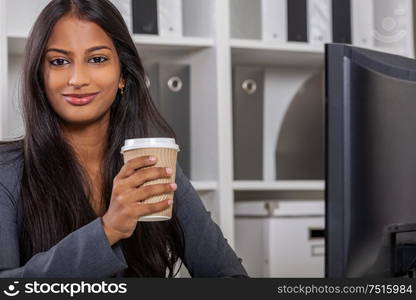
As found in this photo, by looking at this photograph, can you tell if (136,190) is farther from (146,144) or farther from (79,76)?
(79,76)

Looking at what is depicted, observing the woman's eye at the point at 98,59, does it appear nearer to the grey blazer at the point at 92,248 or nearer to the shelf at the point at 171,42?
the grey blazer at the point at 92,248

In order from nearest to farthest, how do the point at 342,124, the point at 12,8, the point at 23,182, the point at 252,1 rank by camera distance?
the point at 342,124 < the point at 23,182 < the point at 12,8 < the point at 252,1

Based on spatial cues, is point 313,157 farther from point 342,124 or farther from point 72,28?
point 342,124

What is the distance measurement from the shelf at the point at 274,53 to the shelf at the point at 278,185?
38cm

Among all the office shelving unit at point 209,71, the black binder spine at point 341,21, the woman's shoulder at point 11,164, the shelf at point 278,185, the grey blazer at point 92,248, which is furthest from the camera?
the black binder spine at point 341,21

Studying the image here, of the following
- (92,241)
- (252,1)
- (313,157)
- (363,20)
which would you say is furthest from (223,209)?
(92,241)

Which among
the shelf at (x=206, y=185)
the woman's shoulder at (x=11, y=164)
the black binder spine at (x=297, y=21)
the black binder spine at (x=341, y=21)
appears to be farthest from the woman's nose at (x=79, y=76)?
the black binder spine at (x=341, y=21)

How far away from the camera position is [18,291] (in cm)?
96

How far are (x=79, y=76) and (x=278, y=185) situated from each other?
930 mm

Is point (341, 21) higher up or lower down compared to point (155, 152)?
higher up

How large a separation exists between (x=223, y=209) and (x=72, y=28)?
0.79 meters

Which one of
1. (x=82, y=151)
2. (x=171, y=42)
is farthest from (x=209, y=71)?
(x=82, y=151)

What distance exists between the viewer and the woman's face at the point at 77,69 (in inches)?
53.9

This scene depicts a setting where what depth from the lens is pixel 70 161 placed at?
1.41 meters
